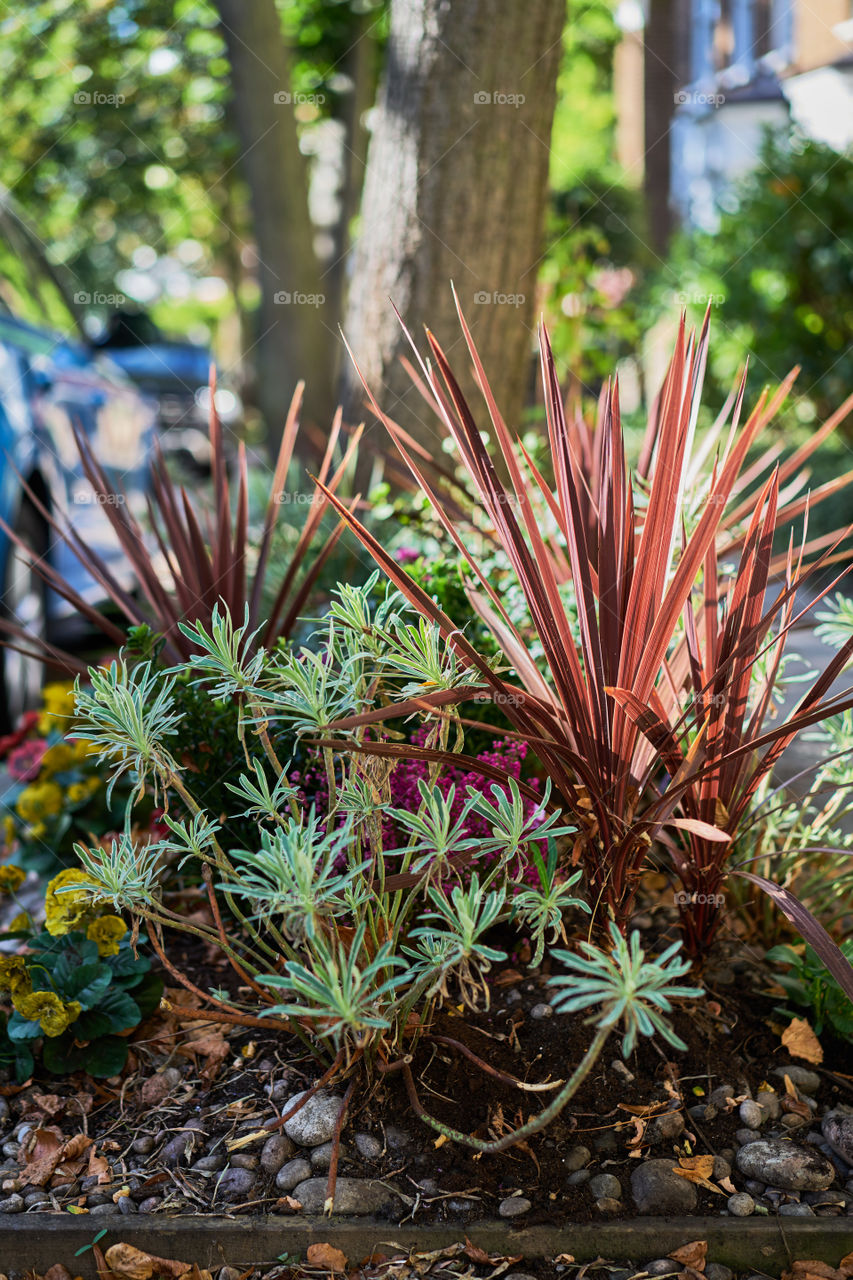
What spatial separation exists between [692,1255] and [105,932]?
1087mm

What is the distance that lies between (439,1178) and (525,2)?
3489mm

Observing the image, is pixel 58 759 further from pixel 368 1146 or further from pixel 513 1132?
pixel 513 1132

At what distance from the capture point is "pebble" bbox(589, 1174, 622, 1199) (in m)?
1.48

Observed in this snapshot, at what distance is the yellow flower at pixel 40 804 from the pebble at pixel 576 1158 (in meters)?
1.48

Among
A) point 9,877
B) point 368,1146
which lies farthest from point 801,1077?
point 9,877

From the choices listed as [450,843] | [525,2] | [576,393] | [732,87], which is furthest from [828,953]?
[732,87]

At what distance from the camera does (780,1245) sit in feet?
4.66

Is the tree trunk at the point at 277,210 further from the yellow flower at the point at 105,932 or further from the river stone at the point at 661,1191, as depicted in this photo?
the river stone at the point at 661,1191

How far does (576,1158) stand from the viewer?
5.00 feet

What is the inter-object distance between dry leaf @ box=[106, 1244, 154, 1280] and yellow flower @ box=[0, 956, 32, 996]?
52 cm

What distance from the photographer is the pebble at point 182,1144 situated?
158cm

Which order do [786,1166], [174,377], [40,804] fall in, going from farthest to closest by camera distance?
1. [174,377]
2. [40,804]
3. [786,1166]

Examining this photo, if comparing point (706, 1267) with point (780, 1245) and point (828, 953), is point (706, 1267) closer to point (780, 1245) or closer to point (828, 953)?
point (780, 1245)

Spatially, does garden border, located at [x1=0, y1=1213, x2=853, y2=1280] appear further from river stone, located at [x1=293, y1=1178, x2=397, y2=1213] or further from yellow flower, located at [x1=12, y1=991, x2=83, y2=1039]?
yellow flower, located at [x1=12, y1=991, x2=83, y2=1039]
